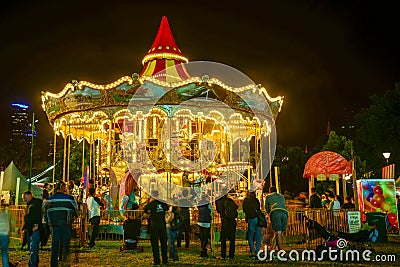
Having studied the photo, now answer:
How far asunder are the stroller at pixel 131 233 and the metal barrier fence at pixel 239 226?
0.69 meters

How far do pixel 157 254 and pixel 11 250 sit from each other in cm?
511

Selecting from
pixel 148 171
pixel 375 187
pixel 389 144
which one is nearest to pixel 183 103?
pixel 148 171

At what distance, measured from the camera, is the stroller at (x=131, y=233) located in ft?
38.5

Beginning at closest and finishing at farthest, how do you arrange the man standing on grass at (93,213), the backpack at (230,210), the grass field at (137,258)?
the grass field at (137,258)
the backpack at (230,210)
the man standing on grass at (93,213)

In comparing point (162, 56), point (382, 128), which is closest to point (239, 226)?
point (162, 56)

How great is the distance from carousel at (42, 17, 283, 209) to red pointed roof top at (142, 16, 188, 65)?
7 centimetres

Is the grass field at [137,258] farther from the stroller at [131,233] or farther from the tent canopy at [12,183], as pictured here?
Answer: the tent canopy at [12,183]

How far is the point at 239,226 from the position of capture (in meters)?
15.2

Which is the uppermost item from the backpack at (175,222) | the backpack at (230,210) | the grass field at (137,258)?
the backpack at (230,210)

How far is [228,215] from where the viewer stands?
34.0 feet

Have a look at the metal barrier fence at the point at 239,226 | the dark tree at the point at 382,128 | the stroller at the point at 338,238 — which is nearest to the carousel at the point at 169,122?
the metal barrier fence at the point at 239,226

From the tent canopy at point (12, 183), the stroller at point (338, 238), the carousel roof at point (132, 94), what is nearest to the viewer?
the stroller at point (338, 238)

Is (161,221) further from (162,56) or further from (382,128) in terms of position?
(382,128)

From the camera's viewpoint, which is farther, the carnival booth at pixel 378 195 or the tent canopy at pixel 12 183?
the tent canopy at pixel 12 183
